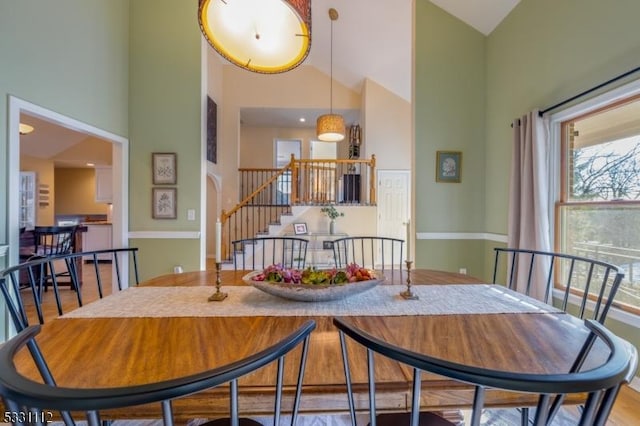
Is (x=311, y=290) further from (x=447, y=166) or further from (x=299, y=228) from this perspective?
(x=299, y=228)

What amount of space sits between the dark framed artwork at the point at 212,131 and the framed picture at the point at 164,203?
7.89ft

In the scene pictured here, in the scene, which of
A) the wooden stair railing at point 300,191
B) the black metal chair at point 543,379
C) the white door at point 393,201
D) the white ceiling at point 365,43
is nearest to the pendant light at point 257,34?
the black metal chair at point 543,379

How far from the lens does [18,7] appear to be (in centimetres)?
255

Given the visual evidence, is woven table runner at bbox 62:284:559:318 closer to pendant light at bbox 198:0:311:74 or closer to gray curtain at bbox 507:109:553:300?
pendant light at bbox 198:0:311:74

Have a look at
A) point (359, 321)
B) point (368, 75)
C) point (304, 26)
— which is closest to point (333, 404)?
point (359, 321)

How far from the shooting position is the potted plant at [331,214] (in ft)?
19.0

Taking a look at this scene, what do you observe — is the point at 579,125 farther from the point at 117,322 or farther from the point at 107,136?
the point at 107,136

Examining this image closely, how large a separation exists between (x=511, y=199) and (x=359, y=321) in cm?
271

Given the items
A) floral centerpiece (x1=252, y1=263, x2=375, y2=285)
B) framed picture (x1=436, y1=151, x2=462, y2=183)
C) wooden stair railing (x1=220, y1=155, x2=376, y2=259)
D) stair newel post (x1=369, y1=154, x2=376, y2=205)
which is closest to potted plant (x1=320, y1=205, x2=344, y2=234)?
wooden stair railing (x1=220, y1=155, x2=376, y2=259)

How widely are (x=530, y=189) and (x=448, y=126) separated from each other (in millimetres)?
1368

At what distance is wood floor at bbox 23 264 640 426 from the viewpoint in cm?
181

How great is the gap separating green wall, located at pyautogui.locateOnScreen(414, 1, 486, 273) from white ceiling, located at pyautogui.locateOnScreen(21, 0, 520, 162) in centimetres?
28

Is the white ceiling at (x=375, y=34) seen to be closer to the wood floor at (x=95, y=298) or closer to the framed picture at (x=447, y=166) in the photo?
the framed picture at (x=447, y=166)

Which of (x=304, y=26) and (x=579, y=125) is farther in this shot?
(x=579, y=125)
